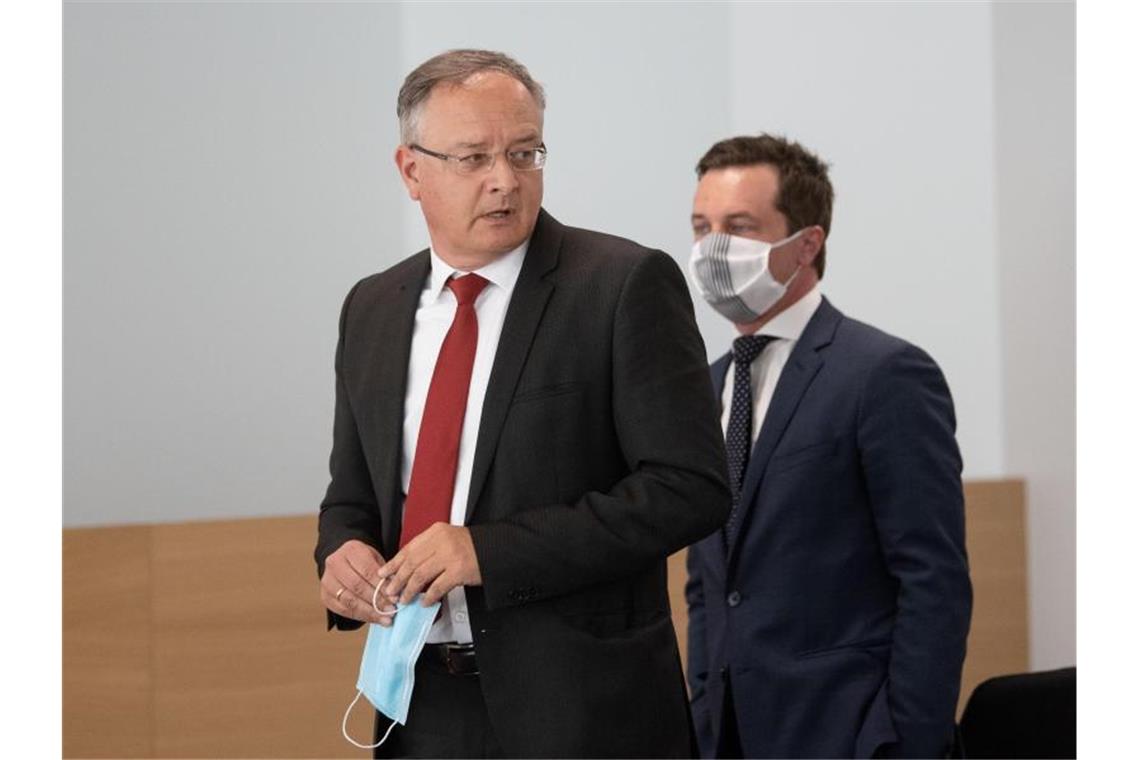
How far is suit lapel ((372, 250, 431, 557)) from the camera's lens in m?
1.73

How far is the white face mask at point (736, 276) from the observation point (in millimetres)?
2254

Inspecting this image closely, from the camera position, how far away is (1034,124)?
9.83 ft

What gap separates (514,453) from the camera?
1699 millimetres

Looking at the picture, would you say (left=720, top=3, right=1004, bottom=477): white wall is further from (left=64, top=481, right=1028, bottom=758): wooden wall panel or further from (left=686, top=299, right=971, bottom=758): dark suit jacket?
(left=64, top=481, right=1028, bottom=758): wooden wall panel

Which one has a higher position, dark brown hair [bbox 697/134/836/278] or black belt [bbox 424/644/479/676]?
dark brown hair [bbox 697/134/836/278]

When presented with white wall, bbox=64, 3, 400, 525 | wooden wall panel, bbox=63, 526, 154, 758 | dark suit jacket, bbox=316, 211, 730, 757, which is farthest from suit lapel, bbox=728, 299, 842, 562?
wooden wall panel, bbox=63, 526, 154, 758

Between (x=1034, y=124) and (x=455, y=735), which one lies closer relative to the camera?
(x=455, y=735)

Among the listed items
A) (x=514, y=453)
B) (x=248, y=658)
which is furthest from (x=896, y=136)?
(x=248, y=658)

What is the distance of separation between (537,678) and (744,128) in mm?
1044

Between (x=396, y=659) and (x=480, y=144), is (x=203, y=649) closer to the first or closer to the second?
(x=396, y=659)

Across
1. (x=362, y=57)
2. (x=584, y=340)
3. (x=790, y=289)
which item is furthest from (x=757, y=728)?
(x=362, y=57)

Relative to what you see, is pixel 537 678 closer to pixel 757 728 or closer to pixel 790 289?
pixel 757 728

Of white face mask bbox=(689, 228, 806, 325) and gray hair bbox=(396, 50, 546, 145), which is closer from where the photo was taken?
gray hair bbox=(396, 50, 546, 145)

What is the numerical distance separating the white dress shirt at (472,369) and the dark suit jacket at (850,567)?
0.74 metres
